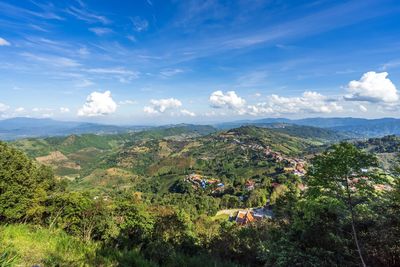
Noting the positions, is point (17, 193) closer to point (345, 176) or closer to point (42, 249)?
point (42, 249)

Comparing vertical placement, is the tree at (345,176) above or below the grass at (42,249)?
above

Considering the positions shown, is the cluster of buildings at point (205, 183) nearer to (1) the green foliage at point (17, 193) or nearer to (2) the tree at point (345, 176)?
(1) the green foliage at point (17, 193)

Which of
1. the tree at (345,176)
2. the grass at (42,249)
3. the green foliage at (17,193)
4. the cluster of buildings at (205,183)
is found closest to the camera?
the grass at (42,249)

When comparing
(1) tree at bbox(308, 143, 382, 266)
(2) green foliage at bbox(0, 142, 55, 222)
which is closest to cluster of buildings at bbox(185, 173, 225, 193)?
(2) green foliage at bbox(0, 142, 55, 222)

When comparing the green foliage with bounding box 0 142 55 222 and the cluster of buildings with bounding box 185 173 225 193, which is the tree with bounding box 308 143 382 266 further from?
the cluster of buildings with bounding box 185 173 225 193

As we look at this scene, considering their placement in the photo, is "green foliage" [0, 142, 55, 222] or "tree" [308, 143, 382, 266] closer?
"tree" [308, 143, 382, 266]

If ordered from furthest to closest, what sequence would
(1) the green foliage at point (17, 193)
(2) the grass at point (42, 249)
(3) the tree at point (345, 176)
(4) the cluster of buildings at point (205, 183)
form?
(4) the cluster of buildings at point (205, 183), (1) the green foliage at point (17, 193), (3) the tree at point (345, 176), (2) the grass at point (42, 249)

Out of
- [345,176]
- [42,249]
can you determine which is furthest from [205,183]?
[42,249]

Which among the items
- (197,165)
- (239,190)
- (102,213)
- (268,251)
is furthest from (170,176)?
(268,251)

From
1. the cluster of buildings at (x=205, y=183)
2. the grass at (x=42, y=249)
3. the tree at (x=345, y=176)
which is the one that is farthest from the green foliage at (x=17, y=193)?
the cluster of buildings at (x=205, y=183)
